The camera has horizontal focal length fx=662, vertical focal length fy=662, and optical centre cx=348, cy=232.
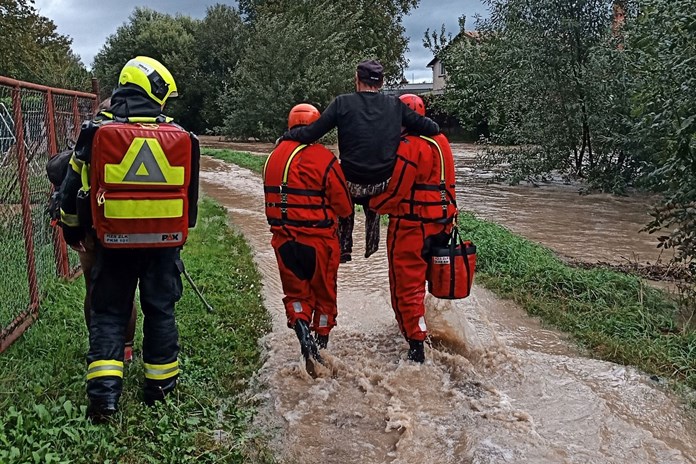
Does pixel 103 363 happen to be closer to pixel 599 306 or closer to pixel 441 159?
pixel 441 159

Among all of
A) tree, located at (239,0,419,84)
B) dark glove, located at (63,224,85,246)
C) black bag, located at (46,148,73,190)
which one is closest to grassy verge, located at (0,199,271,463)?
dark glove, located at (63,224,85,246)

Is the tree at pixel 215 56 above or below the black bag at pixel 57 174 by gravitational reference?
above

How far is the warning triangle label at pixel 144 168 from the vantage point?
3.35 meters

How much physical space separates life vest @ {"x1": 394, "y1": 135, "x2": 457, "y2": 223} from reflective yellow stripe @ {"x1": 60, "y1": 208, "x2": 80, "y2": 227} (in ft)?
6.86

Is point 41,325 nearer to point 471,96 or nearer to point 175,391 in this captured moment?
point 175,391

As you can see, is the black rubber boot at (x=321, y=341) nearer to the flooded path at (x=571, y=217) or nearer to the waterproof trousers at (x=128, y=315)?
the waterproof trousers at (x=128, y=315)

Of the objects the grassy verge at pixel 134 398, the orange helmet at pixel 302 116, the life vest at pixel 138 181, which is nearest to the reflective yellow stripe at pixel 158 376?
the grassy verge at pixel 134 398

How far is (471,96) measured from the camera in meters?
20.5

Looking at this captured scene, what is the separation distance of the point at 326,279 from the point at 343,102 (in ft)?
3.99

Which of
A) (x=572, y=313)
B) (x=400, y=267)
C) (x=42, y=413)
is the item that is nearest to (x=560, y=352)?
(x=572, y=313)

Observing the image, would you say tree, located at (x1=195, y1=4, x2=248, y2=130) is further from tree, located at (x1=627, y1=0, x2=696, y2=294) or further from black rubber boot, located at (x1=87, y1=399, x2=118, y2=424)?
black rubber boot, located at (x1=87, y1=399, x2=118, y2=424)

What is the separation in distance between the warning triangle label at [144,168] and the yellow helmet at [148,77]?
0.41 m

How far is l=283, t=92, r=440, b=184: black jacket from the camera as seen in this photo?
4.46m

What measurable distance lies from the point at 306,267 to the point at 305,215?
1.19 feet
